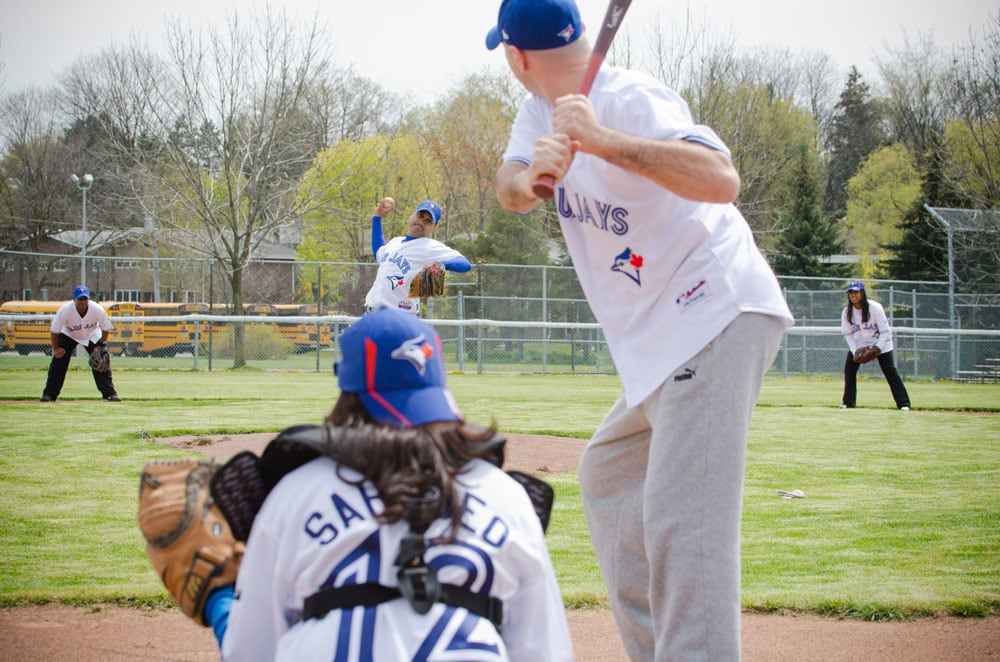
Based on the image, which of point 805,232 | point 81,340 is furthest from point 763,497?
point 805,232

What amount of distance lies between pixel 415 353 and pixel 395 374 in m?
0.06

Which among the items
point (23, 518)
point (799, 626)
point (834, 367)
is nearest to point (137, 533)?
point (23, 518)

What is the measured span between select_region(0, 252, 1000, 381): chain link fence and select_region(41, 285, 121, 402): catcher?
19.9ft

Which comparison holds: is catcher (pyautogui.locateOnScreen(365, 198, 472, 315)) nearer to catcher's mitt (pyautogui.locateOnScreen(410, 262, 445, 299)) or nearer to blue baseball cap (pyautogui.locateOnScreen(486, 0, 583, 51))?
catcher's mitt (pyautogui.locateOnScreen(410, 262, 445, 299))

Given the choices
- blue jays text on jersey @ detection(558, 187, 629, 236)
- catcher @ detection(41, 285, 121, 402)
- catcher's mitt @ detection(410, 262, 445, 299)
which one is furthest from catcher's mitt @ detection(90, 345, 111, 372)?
blue jays text on jersey @ detection(558, 187, 629, 236)

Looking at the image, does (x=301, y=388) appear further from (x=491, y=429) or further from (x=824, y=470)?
(x=491, y=429)

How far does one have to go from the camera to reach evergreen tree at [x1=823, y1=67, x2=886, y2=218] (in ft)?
203

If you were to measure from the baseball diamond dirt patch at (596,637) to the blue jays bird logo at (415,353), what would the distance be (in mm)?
2319

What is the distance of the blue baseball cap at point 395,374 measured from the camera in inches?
75.2

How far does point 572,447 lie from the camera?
9734 millimetres

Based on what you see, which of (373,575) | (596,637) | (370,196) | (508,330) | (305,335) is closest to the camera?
(373,575)

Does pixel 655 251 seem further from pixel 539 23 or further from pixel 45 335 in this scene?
pixel 45 335

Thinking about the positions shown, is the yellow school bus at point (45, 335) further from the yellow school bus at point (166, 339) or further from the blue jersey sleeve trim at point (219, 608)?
the blue jersey sleeve trim at point (219, 608)

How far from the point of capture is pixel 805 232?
137 ft
